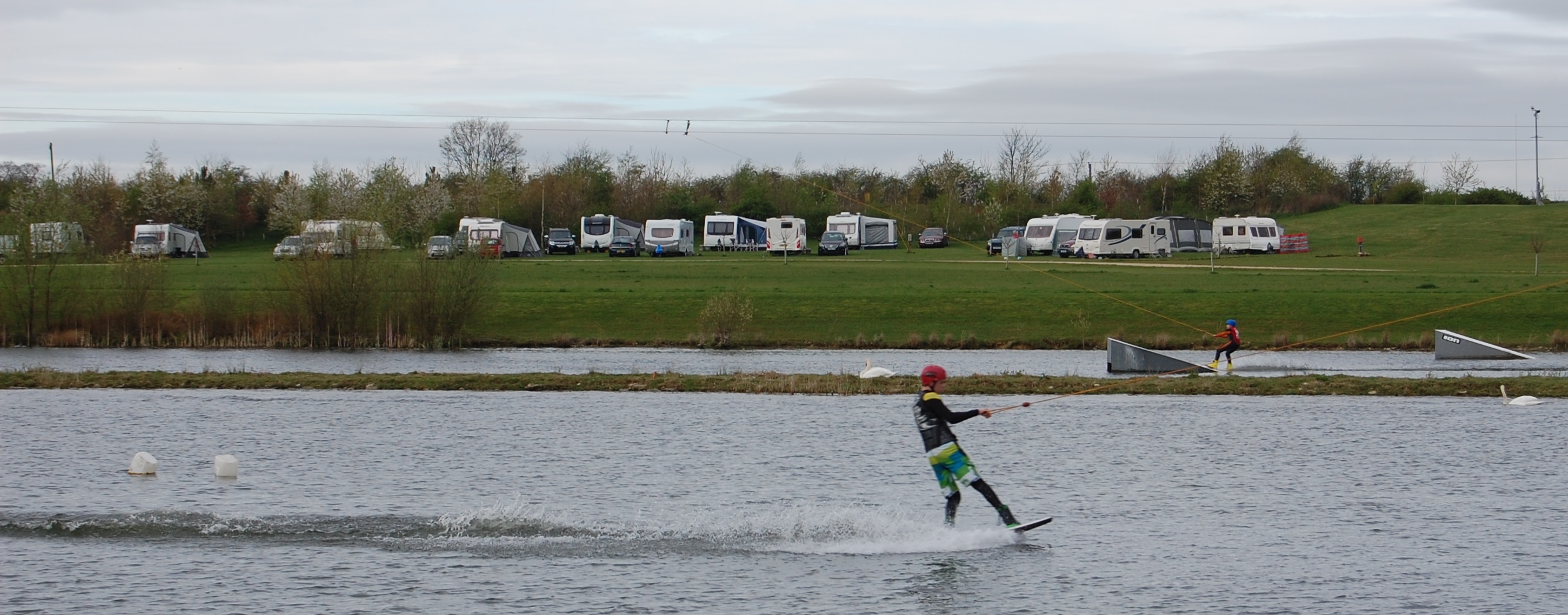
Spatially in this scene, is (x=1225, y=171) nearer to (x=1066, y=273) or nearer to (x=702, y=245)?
(x=702, y=245)

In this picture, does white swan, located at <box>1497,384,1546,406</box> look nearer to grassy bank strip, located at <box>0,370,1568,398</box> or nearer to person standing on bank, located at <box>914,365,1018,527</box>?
grassy bank strip, located at <box>0,370,1568,398</box>

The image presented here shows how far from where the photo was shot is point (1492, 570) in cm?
1827

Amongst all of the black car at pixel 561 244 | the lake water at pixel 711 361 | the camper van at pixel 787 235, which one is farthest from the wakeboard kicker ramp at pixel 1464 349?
the black car at pixel 561 244

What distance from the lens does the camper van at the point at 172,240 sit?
357 feet

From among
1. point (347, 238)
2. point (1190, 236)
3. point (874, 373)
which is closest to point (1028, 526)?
point (874, 373)

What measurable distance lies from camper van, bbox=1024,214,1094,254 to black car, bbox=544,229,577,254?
1388 inches

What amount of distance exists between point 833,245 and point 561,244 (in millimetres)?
21086

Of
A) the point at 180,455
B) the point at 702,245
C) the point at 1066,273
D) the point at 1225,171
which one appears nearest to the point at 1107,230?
the point at 1066,273

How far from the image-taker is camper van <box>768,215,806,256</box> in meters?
112

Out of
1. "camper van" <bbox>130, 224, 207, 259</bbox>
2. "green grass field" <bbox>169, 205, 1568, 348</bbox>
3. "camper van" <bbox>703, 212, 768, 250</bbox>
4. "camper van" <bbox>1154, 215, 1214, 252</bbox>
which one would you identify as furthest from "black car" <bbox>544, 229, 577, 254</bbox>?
"camper van" <bbox>1154, 215, 1214, 252</bbox>

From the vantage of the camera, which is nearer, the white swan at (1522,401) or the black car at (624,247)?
the white swan at (1522,401)

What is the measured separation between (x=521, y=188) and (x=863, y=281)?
3090 inches

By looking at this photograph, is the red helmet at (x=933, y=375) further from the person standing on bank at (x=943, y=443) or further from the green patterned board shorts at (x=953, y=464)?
the green patterned board shorts at (x=953, y=464)

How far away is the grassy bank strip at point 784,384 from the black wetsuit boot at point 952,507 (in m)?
17.8
